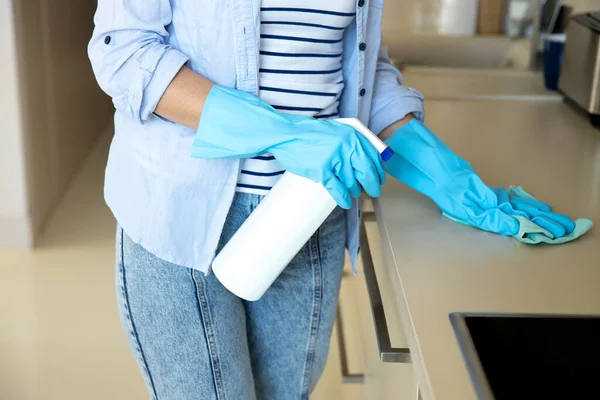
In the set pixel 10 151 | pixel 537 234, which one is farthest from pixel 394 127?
pixel 10 151

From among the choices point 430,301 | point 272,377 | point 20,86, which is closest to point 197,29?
point 430,301

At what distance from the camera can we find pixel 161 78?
934 millimetres

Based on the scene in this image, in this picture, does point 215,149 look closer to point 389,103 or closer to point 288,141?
point 288,141

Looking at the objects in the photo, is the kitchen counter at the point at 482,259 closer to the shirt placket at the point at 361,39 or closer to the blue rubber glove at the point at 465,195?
the blue rubber glove at the point at 465,195

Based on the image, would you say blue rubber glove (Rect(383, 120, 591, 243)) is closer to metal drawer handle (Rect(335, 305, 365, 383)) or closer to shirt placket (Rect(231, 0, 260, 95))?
shirt placket (Rect(231, 0, 260, 95))

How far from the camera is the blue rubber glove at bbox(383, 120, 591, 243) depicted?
103 cm

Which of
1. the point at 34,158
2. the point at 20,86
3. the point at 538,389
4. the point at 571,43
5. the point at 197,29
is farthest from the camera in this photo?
the point at 34,158

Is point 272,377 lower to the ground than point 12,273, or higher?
higher

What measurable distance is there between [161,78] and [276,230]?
9.4 inches

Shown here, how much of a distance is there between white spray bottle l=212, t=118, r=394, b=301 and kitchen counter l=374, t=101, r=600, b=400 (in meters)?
0.13

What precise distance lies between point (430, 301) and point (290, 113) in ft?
1.08

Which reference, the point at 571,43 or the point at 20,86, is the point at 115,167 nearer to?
the point at 571,43

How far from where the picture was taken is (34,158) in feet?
9.81

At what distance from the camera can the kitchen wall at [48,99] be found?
283 centimetres
